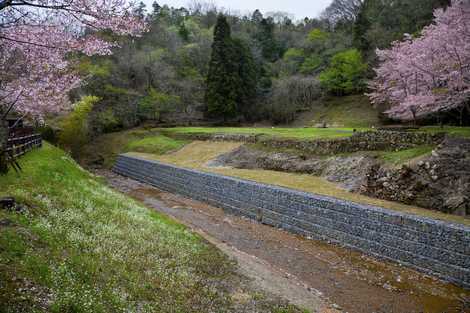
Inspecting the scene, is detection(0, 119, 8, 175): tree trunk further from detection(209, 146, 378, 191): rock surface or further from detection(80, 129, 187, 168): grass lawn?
detection(80, 129, 187, 168): grass lawn

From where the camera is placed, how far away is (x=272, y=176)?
2000cm

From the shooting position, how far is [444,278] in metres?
10.2

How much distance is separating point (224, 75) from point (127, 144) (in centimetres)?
1598

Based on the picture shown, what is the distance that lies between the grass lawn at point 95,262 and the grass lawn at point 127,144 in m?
24.2

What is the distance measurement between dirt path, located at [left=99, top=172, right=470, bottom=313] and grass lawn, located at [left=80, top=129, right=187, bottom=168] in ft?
67.8

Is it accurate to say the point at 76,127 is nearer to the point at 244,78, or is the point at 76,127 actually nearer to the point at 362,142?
the point at 244,78

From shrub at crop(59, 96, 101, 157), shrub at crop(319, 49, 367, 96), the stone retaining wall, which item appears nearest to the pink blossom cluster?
the stone retaining wall

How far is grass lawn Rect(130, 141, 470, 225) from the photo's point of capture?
1297 cm

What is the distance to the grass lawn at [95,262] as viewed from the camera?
4.98 meters

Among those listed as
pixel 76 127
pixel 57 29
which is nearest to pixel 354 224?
pixel 57 29

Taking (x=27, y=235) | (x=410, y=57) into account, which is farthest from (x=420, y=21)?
(x=27, y=235)

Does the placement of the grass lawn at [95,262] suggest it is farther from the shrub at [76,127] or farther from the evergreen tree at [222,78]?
the evergreen tree at [222,78]

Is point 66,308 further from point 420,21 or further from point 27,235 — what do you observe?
point 420,21

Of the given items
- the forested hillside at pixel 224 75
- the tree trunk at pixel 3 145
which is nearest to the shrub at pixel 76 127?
the forested hillside at pixel 224 75
